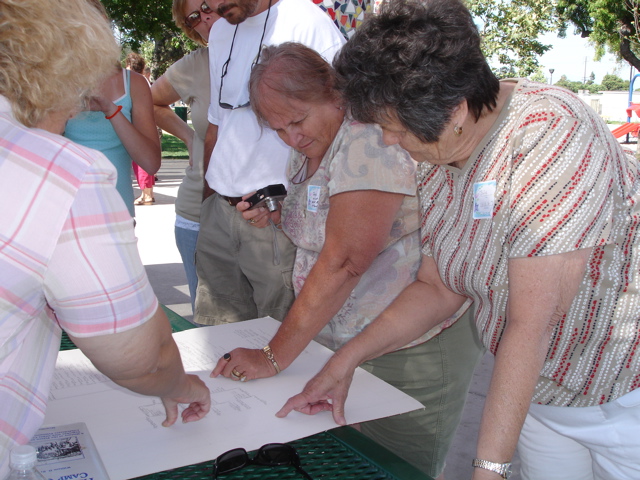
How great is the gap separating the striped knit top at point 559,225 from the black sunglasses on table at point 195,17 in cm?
154

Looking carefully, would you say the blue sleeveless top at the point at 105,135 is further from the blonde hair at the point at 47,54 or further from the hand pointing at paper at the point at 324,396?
the blonde hair at the point at 47,54

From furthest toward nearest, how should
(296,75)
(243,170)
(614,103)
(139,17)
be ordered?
(614,103) < (139,17) < (243,170) < (296,75)

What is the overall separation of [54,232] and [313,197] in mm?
952

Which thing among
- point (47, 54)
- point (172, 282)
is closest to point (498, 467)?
point (47, 54)

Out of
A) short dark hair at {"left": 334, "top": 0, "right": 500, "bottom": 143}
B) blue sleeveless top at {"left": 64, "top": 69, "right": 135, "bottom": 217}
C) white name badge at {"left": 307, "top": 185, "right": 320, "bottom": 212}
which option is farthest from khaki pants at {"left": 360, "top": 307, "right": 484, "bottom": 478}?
blue sleeveless top at {"left": 64, "top": 69, "right": 135, "bottom": 217}

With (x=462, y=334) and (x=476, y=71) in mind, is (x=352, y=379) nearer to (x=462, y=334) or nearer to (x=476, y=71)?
(x=462, y=334)

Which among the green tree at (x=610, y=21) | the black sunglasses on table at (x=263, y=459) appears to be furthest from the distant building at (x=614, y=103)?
the black sunglasses on table at (x=263, y=459)

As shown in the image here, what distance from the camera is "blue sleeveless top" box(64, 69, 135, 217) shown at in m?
2.73

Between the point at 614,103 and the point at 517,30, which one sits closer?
the point at 517,30

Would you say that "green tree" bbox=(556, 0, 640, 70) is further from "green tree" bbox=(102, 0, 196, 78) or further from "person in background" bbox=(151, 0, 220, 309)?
"person in background" bbox=(151, 0, 220, 309)

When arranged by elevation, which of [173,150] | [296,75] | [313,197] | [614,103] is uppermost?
[296,75]

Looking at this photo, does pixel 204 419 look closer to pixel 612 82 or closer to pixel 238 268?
pixel 238 268

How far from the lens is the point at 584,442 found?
4.58 ft

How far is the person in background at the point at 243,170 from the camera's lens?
224cm
